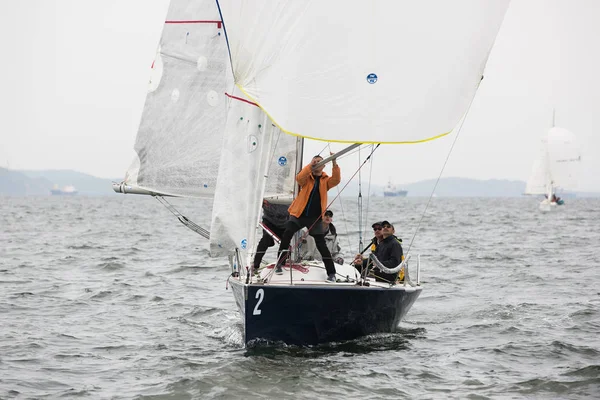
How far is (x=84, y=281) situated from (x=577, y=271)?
1162 cm

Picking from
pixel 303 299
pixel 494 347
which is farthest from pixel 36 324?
pixel 494 347

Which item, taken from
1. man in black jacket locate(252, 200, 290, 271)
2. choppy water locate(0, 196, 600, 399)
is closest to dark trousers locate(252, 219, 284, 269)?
man in black jacket locate(252, 200, 290, 271)

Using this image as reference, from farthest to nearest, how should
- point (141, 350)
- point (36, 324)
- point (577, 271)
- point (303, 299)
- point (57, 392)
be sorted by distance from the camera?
point (577, 271) → point (36, 324) → point (141, 350) → point (303, 299) → point (57, 392)

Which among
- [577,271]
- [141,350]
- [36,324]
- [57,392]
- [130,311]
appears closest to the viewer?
[57,392]

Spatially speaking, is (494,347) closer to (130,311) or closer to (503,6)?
(503,6)

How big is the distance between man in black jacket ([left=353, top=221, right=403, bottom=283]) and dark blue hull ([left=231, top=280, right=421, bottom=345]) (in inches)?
21.5

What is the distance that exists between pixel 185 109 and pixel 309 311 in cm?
429

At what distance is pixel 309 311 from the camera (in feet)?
33.8

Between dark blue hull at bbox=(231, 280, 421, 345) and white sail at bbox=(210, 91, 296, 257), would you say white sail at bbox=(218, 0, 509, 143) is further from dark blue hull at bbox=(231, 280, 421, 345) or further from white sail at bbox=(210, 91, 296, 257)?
dark blue hull at bbox=(231, 280, 421, 345)

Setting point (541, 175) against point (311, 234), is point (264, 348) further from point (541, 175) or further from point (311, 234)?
point (541, 175)

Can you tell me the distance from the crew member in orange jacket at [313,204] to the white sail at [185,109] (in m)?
2.59

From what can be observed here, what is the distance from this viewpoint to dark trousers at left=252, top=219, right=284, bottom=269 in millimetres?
11305

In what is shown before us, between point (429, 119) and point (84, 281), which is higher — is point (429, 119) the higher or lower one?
Answer: the higher one

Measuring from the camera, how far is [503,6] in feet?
31.1
